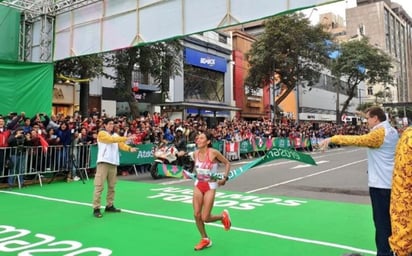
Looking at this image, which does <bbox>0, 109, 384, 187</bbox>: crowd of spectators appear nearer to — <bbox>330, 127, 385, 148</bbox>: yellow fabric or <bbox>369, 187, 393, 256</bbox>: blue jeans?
<bbox>330, 127, 385, 148</bbox>: yellow fabric

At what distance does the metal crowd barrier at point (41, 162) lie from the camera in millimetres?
10586

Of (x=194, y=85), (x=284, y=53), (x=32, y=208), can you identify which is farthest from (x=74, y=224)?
(x=284, y=53)

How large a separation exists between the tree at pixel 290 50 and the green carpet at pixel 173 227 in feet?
81.5

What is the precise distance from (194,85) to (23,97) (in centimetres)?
2017

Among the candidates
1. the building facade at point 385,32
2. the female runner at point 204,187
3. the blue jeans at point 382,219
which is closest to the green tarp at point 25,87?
the female runner at point 204,187

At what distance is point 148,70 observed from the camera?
20859 millimetres

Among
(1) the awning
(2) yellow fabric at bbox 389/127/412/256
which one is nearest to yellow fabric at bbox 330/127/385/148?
(2) yellow fabric at bbox 389/127/412/256

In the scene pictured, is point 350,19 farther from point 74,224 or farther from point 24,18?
point 74,224

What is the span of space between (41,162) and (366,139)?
1004 cm

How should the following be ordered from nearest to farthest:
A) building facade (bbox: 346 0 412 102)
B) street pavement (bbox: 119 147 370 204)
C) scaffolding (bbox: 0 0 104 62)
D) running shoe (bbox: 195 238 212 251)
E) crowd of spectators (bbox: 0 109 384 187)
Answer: running shoe (bbox: 195 238 212 251) → street pavement (bbox: 119 147 370 204) → crowd of spectators (bbox: 0 109 384 187) → scaffolding (bbox: 0 0 104 62) → building facade (bbox: 346 0 412 102)

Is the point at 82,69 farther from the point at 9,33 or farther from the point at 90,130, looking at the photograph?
the point at 90,130

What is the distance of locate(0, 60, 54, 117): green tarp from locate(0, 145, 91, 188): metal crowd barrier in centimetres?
302

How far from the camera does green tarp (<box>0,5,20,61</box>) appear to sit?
46.8 feet

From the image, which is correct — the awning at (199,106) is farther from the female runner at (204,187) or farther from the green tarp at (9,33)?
the female runner at (204,187)
